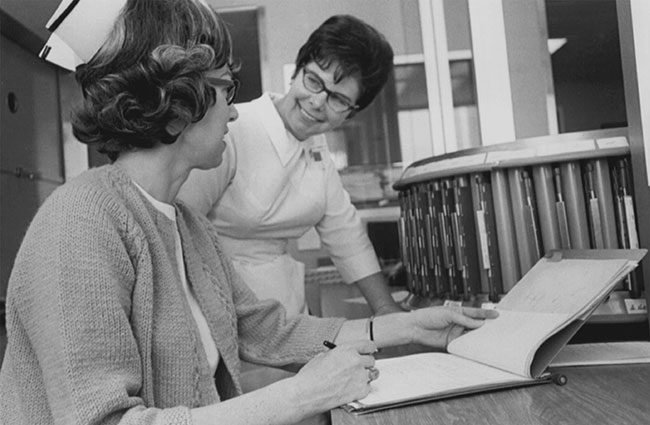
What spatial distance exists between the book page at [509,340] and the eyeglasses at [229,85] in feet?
1.74

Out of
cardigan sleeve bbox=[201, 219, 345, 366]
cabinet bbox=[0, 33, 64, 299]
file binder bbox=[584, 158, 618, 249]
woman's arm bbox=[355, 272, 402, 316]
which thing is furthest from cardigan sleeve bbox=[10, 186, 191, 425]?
cabinet bbox=[0, 33, 64, 299]

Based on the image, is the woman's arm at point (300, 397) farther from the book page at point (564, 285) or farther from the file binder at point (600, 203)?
the file binder at point (600, 203)

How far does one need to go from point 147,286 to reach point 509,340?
48 cm

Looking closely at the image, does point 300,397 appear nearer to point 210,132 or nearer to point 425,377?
point 425,377

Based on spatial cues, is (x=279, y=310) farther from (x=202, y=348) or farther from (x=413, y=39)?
(x=413, y=39)

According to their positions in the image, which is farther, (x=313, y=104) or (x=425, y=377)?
(x=313, y=104)

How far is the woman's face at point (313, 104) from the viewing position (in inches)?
58.4

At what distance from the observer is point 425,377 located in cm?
82

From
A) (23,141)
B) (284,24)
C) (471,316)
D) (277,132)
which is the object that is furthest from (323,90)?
(23,141)

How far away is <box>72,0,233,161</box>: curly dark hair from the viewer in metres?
0.88

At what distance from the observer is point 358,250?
1695 millimetres

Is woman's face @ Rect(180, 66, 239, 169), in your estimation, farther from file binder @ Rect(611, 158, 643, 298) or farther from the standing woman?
file binder @ Rect(611, 158, 643, 298)

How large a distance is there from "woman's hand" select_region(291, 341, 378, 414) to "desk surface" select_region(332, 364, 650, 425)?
0.08 feet

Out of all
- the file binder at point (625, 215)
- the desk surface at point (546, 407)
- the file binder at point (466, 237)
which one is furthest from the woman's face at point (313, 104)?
the desk surface at point (546, 407)
